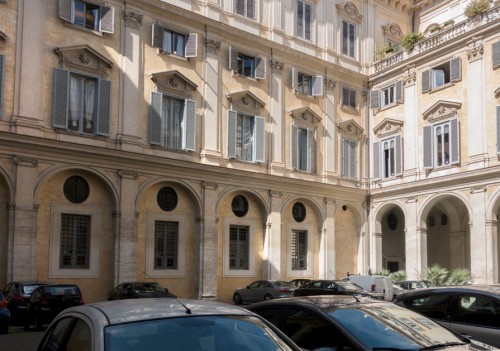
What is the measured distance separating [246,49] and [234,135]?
14.8ft

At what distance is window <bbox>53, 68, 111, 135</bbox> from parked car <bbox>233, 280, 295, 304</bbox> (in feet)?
30.9

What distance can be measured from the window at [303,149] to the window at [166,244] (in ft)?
24.8

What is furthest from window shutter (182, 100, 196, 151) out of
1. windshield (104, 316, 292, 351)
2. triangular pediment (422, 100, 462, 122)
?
windshield (104, 316, 292, 351)

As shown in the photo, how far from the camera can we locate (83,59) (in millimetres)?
24469

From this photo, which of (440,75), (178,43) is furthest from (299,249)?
(178,43)

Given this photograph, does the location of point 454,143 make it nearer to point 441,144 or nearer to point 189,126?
point 441,144

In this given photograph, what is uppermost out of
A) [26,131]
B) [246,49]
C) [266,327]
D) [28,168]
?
[246,49]

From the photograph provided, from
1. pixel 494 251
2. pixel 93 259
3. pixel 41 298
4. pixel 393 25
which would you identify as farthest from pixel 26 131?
pixel 393 25

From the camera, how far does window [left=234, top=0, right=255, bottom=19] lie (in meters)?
29.6

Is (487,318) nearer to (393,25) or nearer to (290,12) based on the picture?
(290,12)

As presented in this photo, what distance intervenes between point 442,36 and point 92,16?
1688 cm

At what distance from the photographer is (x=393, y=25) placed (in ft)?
122

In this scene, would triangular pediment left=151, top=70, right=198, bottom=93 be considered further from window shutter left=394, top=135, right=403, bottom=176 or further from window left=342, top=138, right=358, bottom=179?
window shutter left=394, top=135, right=403, bottom=176

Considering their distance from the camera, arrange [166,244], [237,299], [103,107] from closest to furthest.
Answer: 1. [103,107]
2. [166,244]
3. [237,299]
